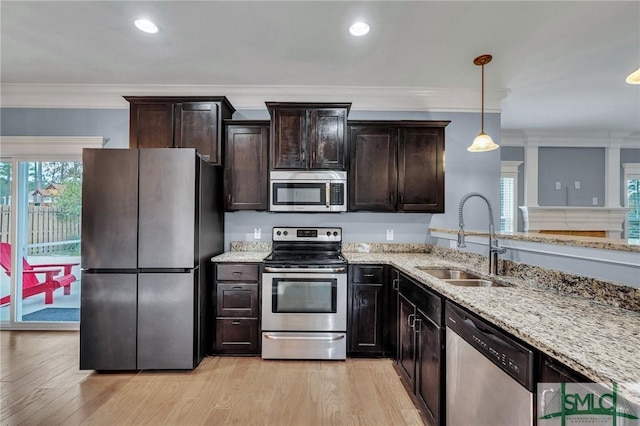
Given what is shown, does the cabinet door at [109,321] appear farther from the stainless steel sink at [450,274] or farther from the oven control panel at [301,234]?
the stainless steel sink at [450,274]

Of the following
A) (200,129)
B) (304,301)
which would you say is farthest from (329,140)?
(304,301)

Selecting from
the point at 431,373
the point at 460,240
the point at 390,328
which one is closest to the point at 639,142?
the point at 460,240

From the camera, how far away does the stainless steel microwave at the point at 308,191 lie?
127 inches

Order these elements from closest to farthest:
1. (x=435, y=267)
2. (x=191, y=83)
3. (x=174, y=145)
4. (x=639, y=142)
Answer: (x=435, y=267), (x=174, y=145), (x=191, y=83), (x=639, y=142)

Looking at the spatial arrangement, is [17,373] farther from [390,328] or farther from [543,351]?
[543,351]

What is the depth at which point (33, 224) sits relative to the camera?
3721 mm

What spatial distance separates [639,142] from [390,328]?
6.27m

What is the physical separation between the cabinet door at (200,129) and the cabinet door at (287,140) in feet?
1.94

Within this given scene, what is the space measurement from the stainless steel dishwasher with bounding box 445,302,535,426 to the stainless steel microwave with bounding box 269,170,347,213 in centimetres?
173

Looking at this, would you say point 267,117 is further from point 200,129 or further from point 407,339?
point 407,339

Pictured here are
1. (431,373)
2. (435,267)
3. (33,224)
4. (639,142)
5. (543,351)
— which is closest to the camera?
(543,351)

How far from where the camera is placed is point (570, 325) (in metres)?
1.20

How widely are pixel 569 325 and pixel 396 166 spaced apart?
2.35 metres

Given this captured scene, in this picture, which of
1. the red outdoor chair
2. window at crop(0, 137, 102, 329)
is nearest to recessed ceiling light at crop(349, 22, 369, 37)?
window at crop(0, 137, 102, 329)
